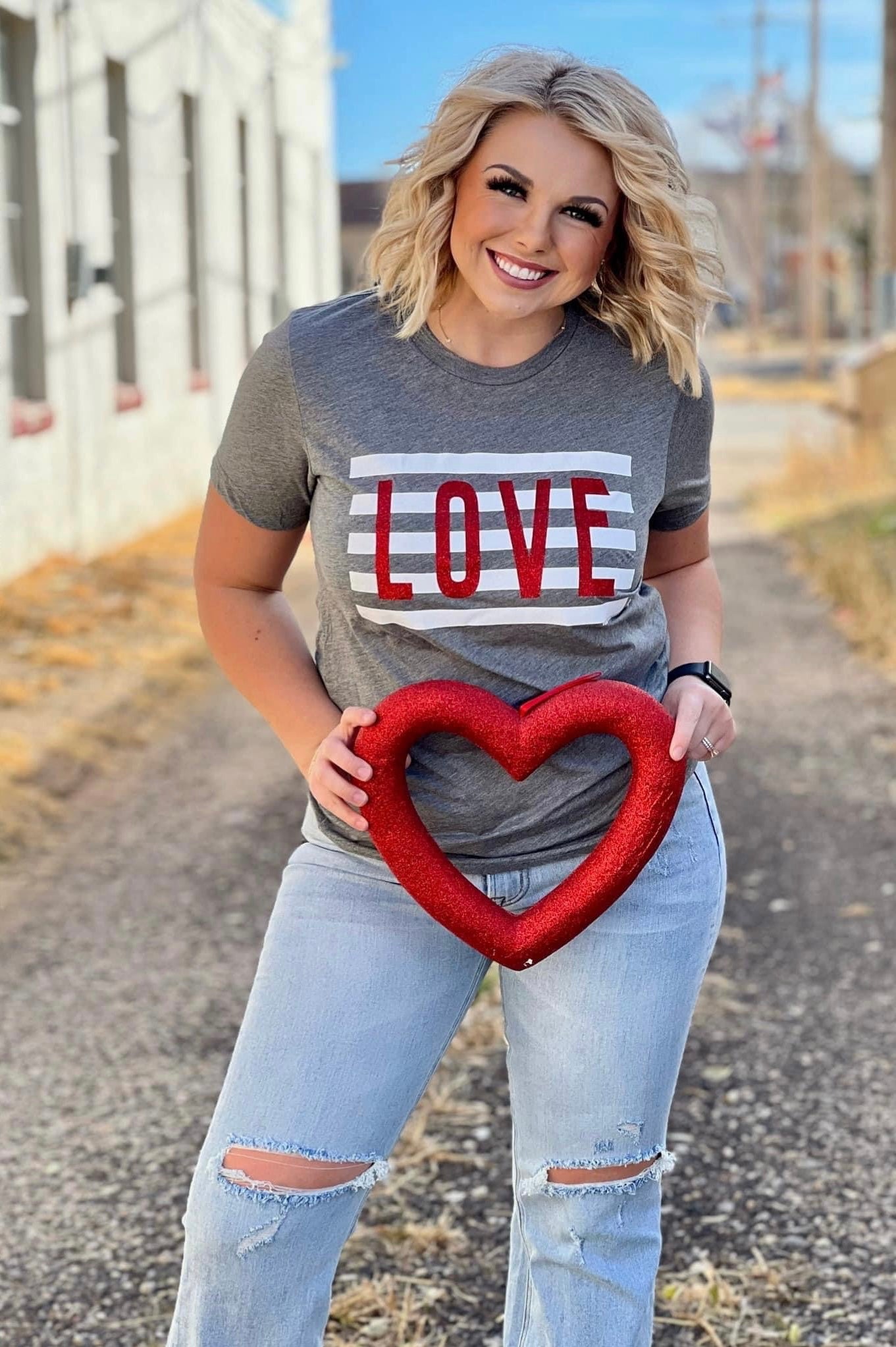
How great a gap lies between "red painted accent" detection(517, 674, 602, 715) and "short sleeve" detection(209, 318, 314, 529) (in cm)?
38

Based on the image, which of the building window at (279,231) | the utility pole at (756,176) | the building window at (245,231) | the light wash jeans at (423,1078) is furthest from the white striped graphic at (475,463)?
the utility pole at (756,176)

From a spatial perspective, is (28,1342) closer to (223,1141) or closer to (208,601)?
(223,1141)

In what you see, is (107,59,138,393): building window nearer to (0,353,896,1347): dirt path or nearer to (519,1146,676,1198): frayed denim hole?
(0,353,896,1347): dirt path

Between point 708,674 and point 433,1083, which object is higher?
point 708,674

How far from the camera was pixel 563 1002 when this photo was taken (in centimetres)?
188

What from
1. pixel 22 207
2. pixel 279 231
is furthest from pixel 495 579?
pixel 279 231

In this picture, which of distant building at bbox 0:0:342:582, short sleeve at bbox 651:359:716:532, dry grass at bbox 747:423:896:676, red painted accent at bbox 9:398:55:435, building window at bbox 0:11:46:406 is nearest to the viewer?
short sleeve at bbox 651:359:716:532

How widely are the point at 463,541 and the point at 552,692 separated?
196 mm

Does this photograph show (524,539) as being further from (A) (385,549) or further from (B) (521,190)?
(B) (521,190)

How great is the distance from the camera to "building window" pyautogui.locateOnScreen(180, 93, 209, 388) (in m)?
12.8

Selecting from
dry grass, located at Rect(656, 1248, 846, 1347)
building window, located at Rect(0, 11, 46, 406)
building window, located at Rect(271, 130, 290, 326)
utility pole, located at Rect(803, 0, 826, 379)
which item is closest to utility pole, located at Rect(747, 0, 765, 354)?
utility pole, located at Rect(803, 0, 826, 379)

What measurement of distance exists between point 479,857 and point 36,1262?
4.75 ft

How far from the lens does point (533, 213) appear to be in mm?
1913

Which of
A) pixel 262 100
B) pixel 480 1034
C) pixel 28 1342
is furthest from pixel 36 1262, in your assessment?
pixel 262 100
